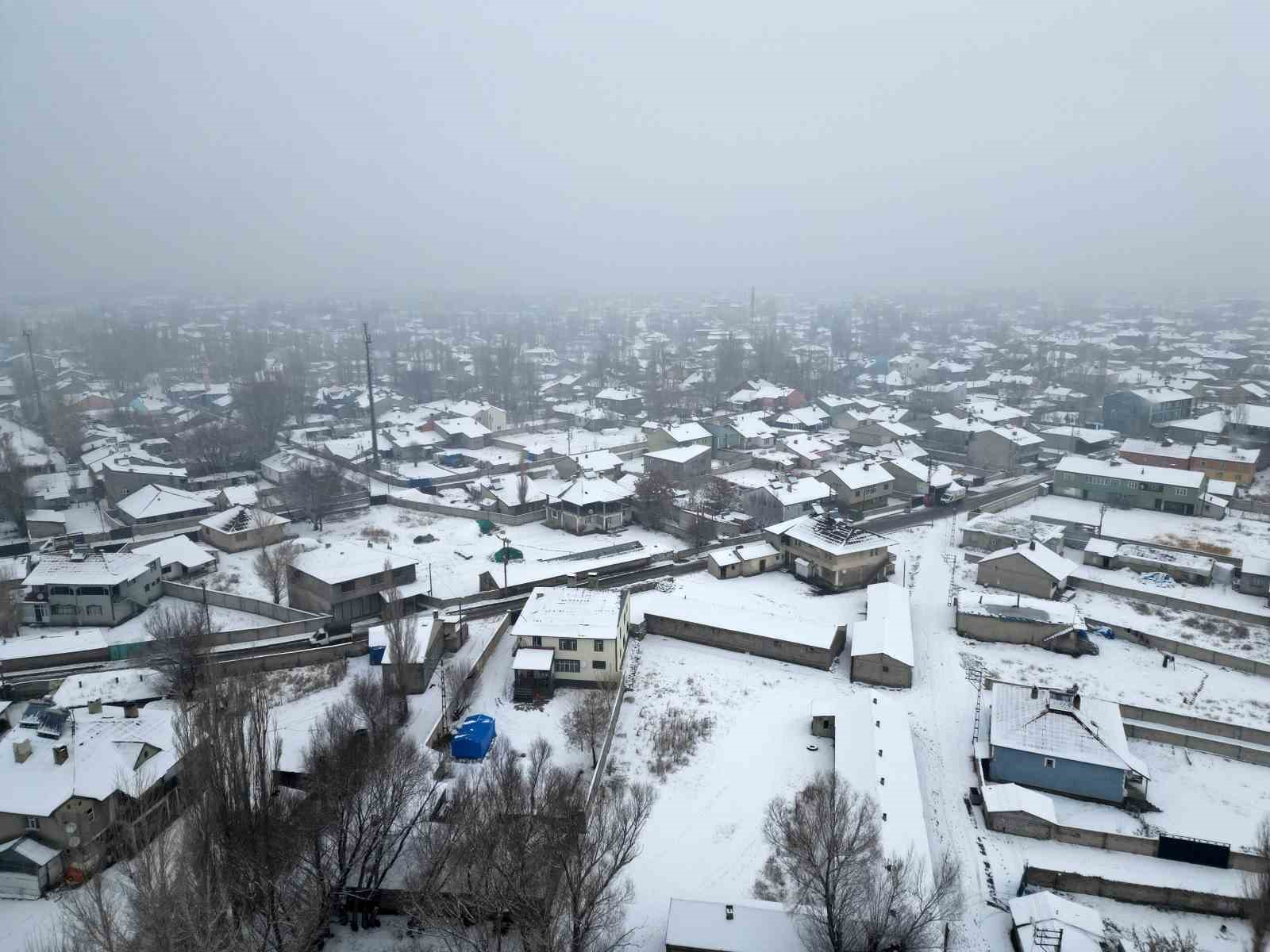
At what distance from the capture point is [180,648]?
17.5 meters

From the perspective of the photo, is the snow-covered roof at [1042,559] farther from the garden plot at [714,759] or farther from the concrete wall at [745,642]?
the garden plot at [714,759]

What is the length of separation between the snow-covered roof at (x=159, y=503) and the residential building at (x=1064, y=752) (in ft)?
93.0

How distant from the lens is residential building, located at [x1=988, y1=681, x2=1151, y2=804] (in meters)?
14.5

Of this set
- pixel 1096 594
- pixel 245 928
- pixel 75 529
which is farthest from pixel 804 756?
pixel 75 529

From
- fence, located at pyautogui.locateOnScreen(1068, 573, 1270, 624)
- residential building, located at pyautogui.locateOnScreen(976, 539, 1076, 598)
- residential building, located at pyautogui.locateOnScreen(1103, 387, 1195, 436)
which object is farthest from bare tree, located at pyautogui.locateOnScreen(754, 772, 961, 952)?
residential building, located at pyautogui.locateOnScreen(1103, 387, 1195, 436)

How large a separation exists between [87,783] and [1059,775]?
17.5 metres

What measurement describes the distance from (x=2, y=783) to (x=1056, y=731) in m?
19.0

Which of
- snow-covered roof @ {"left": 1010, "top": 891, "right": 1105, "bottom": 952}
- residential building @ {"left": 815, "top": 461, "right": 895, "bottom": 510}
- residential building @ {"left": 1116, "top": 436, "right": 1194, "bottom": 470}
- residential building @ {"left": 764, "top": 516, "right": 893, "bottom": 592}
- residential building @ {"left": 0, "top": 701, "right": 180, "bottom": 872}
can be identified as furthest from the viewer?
residential building @ {"left": 1116, "top": 436, "right": 1194, "bottom": 470}

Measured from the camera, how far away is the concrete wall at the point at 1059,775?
14.5 meters

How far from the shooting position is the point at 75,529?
28.8 metres

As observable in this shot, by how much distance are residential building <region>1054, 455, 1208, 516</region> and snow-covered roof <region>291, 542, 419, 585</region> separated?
2673cm

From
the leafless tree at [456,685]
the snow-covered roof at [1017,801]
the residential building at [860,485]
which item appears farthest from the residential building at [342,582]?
the residential building at [860,485]

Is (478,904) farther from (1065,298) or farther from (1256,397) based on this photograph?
(1065,298)

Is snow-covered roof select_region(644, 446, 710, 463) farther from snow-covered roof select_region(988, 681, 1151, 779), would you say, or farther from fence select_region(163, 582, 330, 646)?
snow-covered roof select_region(988, 681, 1151, 779)
